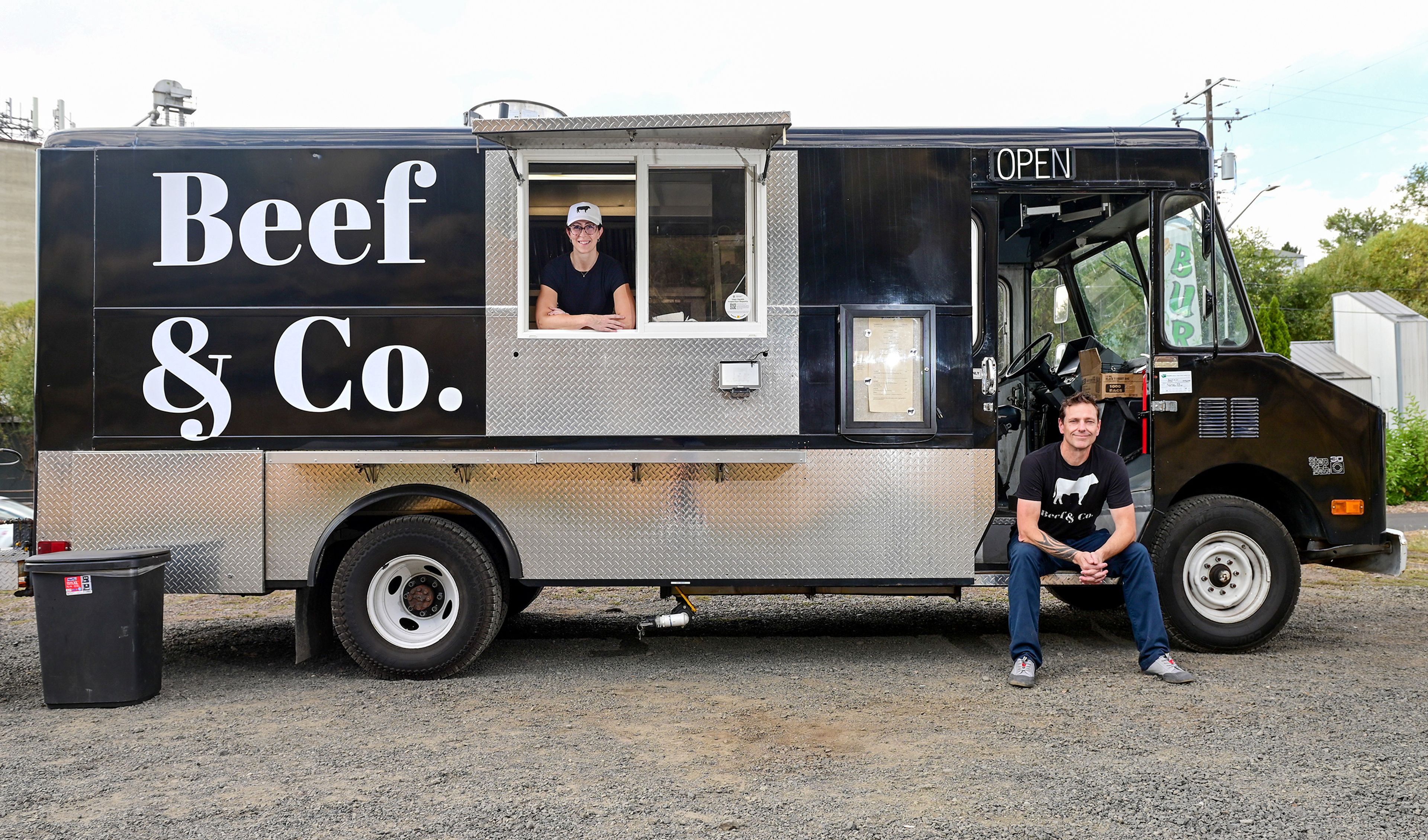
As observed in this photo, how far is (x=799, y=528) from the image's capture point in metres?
5.35

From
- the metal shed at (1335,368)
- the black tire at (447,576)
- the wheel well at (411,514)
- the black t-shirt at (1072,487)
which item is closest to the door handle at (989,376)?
the black t-shirt at (1072,487)

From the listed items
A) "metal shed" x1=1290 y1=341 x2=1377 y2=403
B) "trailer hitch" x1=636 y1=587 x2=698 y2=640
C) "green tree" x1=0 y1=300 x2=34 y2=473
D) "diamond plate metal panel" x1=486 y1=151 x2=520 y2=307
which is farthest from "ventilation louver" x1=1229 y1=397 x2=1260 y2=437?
"green tree" x1=0 y1=300 x2=34 y2=473

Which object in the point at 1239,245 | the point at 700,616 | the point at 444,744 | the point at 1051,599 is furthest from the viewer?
the point at 1239,245

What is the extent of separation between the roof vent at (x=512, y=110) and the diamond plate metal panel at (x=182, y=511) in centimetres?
233

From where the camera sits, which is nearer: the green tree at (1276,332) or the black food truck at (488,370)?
the black food truck at (488,370)

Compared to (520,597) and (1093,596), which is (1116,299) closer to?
(1093,596)

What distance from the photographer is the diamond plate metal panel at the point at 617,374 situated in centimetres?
529

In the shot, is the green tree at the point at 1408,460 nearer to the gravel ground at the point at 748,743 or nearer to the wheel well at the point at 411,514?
the gravel ground at the point at 748,743

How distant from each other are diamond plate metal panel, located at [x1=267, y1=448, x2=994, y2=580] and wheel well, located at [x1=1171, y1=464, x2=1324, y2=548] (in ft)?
4.72

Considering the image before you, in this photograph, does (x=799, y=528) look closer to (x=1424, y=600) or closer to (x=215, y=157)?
(x=215, y=157)

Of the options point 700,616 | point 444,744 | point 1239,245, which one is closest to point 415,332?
point 444,744

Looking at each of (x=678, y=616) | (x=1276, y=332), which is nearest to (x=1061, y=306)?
(x=678, y=616)

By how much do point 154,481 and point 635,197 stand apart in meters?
3.00

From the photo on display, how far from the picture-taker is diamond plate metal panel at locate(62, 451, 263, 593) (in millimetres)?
5297
